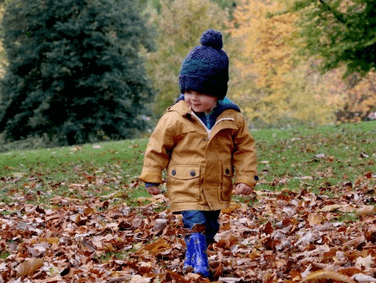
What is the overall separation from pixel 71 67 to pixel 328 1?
11843mm

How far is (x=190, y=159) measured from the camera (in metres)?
4.00

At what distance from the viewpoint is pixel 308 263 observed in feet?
13.4

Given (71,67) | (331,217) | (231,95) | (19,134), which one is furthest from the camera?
(231,95)

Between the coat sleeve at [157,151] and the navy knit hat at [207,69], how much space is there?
1.01 ft

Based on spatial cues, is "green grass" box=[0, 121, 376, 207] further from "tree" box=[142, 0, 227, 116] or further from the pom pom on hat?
"tree" box=[142, 0, 227, 116]

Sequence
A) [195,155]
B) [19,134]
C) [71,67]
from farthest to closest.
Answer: [19,134], [71,67], [195,155]

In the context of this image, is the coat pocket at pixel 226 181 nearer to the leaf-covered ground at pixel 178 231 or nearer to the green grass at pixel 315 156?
the leaf-covered ground at pixel 178 231

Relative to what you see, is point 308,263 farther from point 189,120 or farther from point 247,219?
point 247,219

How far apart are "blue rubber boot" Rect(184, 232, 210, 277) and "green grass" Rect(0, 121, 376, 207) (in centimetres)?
360

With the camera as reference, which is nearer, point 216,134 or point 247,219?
point 216,134

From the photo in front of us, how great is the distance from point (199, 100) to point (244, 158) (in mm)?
561

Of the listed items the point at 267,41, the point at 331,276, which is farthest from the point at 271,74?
the point at 331,276

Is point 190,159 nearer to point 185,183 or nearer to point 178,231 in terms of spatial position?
point 185,183

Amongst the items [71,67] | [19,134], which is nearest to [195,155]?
[71,67]
